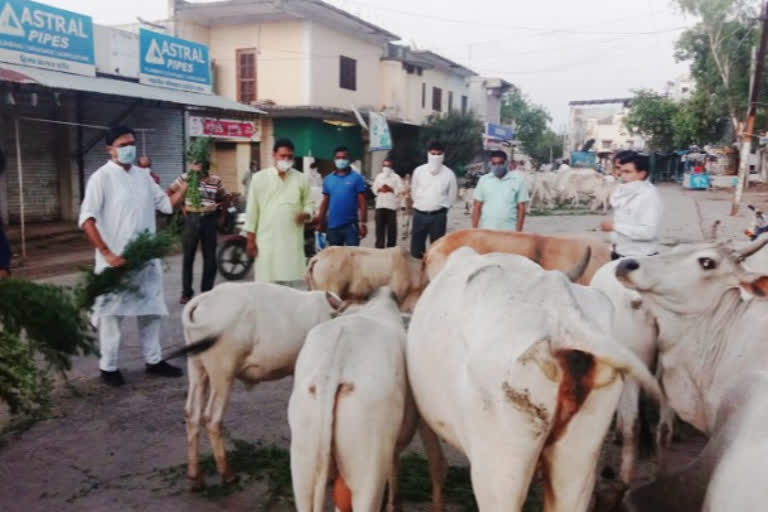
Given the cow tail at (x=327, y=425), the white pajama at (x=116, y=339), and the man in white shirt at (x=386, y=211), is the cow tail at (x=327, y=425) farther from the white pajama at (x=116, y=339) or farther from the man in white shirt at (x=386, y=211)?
the man in white shirt at (x=386, y=211)

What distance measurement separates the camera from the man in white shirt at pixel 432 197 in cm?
841

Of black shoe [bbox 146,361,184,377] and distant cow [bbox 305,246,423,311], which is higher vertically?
distant cow [bbox 305,246,423,311]

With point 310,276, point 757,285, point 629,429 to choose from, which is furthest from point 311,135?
point 757,285

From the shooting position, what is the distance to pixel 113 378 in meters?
5.17

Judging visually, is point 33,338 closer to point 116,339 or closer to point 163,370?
point 116,339

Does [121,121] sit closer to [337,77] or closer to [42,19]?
[42,19]

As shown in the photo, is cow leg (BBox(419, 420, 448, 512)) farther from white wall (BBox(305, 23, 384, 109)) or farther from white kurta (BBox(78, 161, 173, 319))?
white wall (BBox(305, 23, 384, 109))

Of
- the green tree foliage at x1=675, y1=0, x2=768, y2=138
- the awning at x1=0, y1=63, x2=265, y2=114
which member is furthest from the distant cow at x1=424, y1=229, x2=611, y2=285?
the green tree foliage at x1=675, y1=0, x2=768, y2=138

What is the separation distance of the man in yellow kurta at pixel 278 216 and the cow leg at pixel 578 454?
3784mm

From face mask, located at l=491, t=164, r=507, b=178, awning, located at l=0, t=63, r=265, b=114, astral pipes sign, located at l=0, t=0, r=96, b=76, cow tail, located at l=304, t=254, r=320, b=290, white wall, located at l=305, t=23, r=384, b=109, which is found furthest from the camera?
white wall, located at l=305, t=23, r=384, b=109

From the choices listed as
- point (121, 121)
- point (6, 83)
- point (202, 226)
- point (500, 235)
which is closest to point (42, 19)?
point (6, 83)

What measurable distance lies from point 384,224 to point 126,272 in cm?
759

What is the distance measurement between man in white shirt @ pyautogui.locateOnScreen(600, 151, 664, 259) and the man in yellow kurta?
2.48m

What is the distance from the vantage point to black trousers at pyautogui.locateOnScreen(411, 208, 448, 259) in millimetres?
8500
